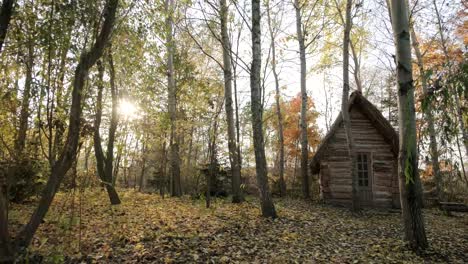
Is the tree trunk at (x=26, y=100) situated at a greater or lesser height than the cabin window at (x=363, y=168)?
greater

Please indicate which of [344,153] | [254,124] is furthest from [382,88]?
[254,124]

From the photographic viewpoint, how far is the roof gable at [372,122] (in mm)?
12803

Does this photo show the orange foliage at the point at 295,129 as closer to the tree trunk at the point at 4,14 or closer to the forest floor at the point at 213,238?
the forest floor at the point at 213,238

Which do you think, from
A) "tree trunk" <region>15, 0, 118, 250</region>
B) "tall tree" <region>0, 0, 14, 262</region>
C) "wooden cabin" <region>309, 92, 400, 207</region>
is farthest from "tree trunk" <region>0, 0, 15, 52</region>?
"wooden cabin" <region>309, 92, 400, 207</region>

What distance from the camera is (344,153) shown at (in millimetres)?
13672

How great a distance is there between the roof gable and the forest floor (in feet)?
14.3

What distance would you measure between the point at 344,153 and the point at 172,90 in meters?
8.56

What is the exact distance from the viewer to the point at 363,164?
13750mm

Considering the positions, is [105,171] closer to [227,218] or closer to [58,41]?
[227,218]

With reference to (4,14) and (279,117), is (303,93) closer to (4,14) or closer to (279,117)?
(279,117)

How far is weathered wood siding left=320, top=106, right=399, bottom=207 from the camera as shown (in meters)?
13.5

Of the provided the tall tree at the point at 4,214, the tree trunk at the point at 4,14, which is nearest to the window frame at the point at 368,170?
the tall tree at the point at 4,214

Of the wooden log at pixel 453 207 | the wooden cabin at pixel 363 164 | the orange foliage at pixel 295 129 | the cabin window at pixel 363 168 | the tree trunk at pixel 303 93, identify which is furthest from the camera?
the orange foliage at pixel 295 129

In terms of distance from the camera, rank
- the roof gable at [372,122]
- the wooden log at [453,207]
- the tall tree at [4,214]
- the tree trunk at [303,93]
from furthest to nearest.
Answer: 1. the tree trunk at [303,93]
2. the roof gable at [372,122]
3. the wooden log at [453,207]
4. the tall tree at [4,214]
